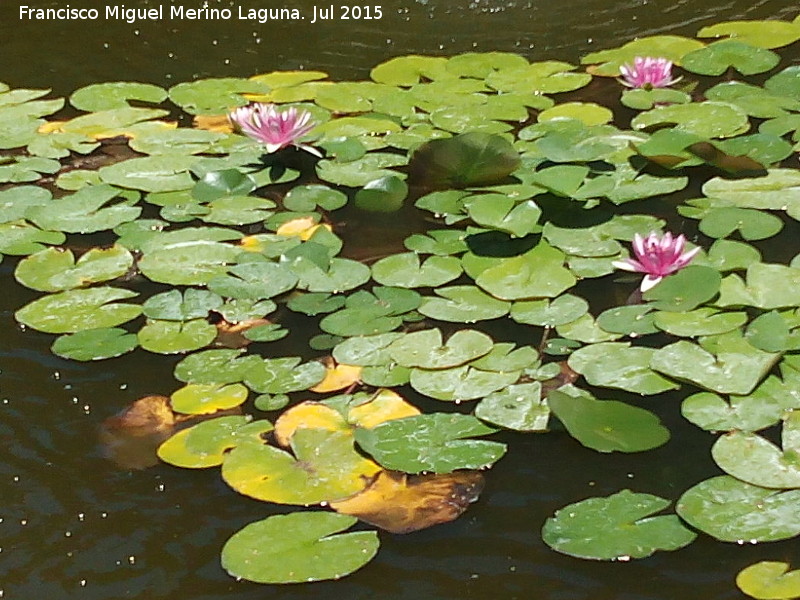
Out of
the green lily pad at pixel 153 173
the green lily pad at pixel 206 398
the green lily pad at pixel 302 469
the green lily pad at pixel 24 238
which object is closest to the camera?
the green lily pad at pixel 302 469

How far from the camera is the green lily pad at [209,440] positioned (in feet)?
6.00

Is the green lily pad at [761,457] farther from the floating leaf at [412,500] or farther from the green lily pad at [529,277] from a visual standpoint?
the green lily pad at [529,277]

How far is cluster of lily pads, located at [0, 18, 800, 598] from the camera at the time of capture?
1.74 m

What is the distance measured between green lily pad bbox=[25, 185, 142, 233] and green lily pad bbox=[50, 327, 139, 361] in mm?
447

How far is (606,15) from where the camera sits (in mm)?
3711

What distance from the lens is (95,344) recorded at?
2.15 meters

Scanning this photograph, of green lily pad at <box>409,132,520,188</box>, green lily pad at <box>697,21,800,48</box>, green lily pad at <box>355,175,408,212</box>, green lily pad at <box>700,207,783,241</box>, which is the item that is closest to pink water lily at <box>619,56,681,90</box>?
green lily pad at <box>697,21,800,48</box>

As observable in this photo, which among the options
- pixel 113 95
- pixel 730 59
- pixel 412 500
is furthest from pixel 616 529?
pixel 113 95

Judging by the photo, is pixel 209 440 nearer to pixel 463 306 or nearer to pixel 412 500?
pixel 412 500

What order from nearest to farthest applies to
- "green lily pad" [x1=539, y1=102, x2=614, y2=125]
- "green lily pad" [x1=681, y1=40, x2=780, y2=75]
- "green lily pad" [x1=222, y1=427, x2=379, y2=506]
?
"green lily pad" [x1=222, y1=427, x2=379, y2=506] < "green lily pad" [x1=539, y1=102, x2=614, y2=125] < "green lily pad" [x1=681, y1=40, x2=780, y2=75]

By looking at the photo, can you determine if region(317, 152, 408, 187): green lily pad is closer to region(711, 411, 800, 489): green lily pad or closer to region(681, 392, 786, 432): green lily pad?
region(681, 392, 786, 432): green lily pad

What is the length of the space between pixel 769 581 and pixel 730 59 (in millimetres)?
2042

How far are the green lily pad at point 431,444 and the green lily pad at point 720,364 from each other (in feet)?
1.13

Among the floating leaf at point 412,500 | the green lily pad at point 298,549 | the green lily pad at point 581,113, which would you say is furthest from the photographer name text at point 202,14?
the green lily pad at point 298,549
